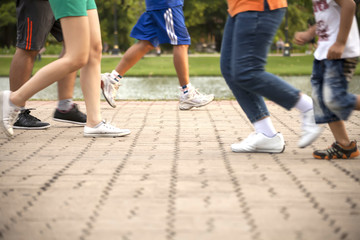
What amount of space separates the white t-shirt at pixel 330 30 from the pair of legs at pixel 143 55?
10.2ft

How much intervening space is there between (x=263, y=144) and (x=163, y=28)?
3.04 m

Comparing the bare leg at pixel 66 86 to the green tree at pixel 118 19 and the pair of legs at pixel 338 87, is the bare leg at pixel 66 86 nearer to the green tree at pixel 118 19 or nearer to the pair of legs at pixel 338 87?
the pair of legs at pixel 338 87

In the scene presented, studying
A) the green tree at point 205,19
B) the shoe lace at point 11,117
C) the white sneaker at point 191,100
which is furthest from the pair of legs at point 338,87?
the green tree at point 205,19

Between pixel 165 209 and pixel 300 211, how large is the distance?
23.7 inches

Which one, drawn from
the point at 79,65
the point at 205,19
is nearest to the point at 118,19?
the point at 205,19

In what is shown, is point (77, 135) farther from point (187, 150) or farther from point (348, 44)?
point (348, 44)

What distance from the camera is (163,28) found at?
262 inches

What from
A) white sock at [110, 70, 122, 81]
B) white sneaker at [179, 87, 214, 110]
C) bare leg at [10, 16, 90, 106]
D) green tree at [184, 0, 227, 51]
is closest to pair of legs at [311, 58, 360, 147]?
bare leg at [10, 16, 90, 106]

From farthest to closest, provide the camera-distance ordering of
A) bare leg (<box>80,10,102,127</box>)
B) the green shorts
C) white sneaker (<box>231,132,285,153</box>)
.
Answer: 1. bare leg (<box>80,10,102,127</box>)
2. the green shorts
3. white sneaker (<box>231,132,285,153</box>)

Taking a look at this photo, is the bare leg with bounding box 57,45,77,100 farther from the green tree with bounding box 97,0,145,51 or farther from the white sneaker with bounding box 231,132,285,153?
the green tree with bounding box 97,0,145,51

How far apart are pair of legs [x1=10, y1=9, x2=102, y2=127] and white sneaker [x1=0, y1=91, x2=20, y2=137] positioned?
5cm

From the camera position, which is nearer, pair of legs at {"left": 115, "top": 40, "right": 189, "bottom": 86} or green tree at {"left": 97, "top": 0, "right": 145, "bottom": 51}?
pair of legs at {"left": 115, "top": 40, "right": 189, "bottom": 86}

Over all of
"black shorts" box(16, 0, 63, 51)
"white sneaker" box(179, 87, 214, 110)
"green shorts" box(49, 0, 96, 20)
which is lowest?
"white sneaker" box(179, 87, 214, 110)

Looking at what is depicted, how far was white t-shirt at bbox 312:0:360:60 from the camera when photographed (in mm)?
3598
